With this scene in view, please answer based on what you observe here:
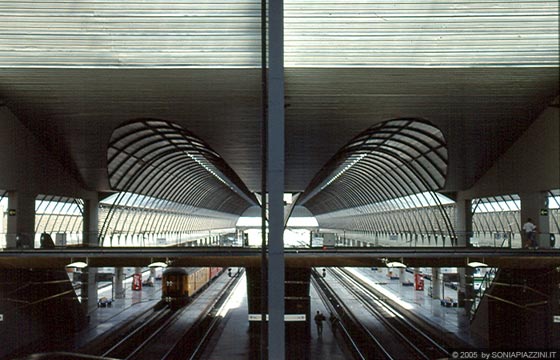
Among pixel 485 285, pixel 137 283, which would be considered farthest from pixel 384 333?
pixel 137 283

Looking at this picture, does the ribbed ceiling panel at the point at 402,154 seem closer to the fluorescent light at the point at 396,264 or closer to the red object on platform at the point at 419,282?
the red object on platform at the point at 419,282

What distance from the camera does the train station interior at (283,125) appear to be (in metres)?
17.7

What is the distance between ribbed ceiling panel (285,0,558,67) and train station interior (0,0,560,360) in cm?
6

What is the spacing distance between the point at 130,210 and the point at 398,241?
28.5 meters

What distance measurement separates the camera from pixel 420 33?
60.8ft

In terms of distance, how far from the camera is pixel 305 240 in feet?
82.4

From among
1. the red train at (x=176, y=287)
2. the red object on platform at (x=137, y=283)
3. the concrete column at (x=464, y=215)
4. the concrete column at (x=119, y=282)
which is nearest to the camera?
the concrete column at (x=464, y=215)

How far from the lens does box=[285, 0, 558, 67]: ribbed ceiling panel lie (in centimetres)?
1747

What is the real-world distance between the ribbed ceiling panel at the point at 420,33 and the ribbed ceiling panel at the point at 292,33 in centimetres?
3

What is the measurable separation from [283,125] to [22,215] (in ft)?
56.4

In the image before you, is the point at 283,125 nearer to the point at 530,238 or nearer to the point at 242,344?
the point at 530,238

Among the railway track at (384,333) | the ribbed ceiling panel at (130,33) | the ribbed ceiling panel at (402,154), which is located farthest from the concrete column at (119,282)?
the ribbed ceiling panel at (130,33)

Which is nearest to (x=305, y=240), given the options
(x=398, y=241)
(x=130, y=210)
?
(x=398, y=241)

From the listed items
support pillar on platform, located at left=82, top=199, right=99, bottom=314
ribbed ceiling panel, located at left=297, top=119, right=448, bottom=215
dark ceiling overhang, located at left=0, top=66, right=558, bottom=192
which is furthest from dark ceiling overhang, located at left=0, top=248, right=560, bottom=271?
support pillar on platform, located at left=82, top=199, right=99, bottom=314
